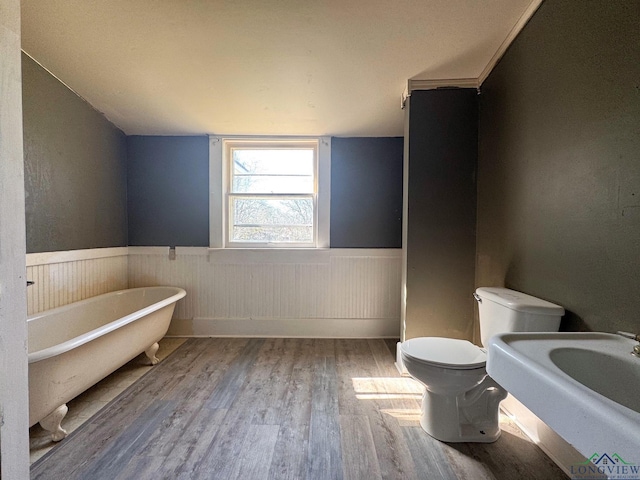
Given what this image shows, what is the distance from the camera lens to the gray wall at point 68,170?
2068 millimetres

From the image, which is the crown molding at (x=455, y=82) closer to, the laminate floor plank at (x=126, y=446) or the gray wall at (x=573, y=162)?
the gray wall at (x=573, y=162)

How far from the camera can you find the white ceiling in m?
1.65

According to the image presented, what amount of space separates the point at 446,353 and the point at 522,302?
447 millimetres

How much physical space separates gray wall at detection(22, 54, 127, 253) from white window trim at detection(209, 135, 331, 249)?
0.87m

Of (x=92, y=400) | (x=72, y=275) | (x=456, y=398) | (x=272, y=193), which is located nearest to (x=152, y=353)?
(x=92, y=400)

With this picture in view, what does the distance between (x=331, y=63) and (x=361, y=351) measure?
2.30 metres

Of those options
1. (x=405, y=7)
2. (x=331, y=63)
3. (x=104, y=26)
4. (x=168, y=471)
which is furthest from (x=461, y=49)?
(x=168, y=471)

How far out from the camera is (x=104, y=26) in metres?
1.78

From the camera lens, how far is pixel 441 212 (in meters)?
2.25

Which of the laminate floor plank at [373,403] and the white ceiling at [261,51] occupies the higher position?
the white ceiling at [261,51]

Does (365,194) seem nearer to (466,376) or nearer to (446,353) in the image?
(446,353)

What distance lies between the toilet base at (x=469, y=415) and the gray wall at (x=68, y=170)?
2.74 metres

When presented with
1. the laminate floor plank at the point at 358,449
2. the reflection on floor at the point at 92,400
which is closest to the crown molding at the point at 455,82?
the laminate floor plank at the point at 358,449

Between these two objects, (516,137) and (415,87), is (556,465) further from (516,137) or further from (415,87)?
(415,87)
